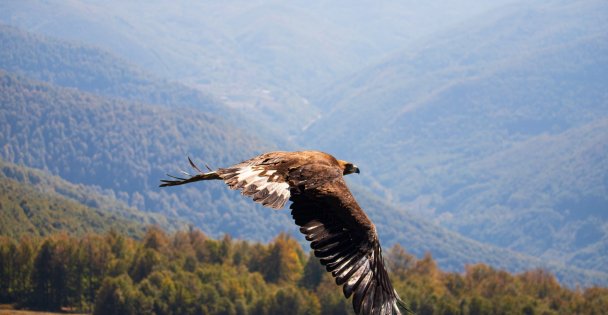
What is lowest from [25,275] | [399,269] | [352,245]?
[399,269]

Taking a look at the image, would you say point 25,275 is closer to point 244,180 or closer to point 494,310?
point 494,310

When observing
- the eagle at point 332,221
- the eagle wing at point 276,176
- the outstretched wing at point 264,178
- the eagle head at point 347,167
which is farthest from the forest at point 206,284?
the eagle at point 332,221

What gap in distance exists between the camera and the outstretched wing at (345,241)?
56.0 ft

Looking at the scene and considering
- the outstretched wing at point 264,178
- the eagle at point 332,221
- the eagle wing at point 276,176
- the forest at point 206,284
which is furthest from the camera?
the forest at point 206,284

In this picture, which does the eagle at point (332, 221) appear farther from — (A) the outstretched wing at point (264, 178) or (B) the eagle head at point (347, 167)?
(B) the eagle head at point (347, 167)

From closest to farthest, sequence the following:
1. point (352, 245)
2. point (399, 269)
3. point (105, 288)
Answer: point (352, 245) → point (105, 288) → point (399, 269)

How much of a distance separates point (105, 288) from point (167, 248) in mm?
35727

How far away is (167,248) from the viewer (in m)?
178

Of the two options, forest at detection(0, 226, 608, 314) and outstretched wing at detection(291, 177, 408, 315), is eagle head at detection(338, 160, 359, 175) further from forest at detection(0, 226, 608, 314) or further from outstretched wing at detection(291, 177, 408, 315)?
forest at detection(0, 226, 608, 314)

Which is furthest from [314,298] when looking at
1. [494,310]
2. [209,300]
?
[494,310]

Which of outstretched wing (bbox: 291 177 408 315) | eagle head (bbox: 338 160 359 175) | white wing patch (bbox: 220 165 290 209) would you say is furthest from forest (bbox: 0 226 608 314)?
outstretched wing (bbox: 291 177 408 315)

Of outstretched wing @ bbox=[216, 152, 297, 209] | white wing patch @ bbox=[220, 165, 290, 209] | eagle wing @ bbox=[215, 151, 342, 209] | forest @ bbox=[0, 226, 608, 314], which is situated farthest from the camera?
forest @ bbox=[0, 226, 608, 314]

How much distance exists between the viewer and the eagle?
672 inches

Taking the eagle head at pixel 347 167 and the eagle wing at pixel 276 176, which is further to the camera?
the eagle head at pixel 347 167
